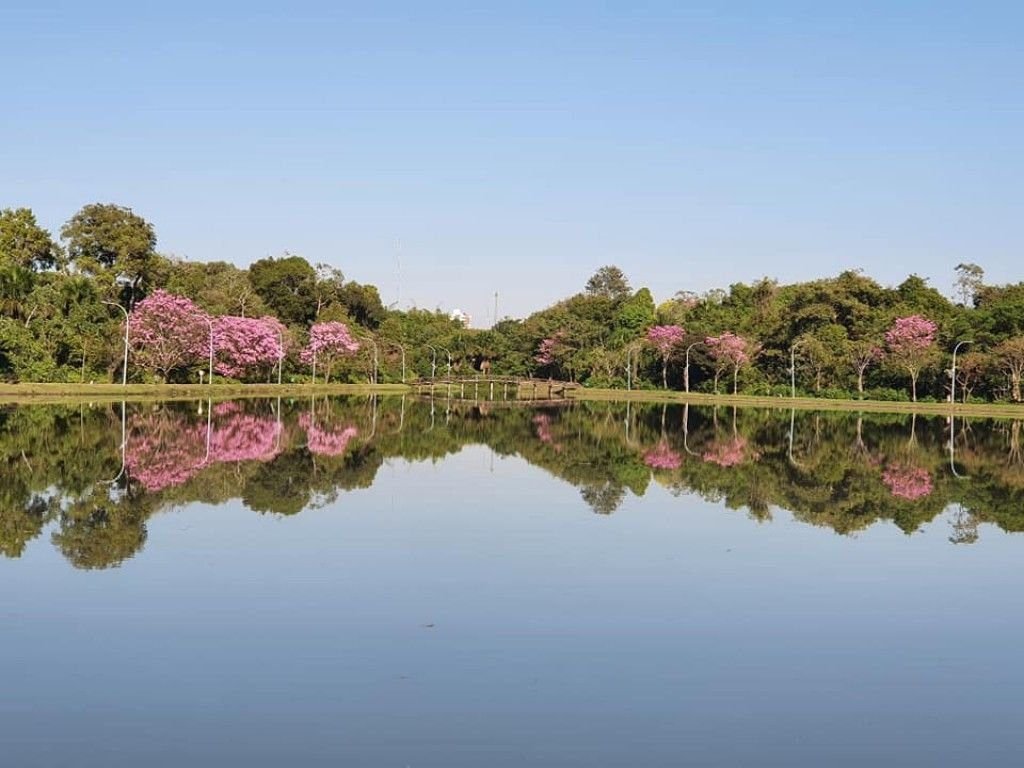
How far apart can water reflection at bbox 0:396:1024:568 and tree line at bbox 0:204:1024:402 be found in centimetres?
1588

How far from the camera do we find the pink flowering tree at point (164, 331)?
222 ft

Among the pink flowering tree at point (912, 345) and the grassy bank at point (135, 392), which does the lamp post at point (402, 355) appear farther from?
the pink flowering tree at point (912, 345)

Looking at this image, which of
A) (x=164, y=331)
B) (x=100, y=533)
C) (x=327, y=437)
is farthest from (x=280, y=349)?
(x=100, y=533)

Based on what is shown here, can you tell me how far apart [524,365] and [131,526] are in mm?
99443

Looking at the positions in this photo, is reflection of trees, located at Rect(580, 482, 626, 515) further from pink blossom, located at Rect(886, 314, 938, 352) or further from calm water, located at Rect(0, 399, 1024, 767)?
pink blossom, located at Rect(886, 314, 938, 352)

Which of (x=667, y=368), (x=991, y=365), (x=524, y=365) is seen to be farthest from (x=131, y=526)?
(x=524, y=365)

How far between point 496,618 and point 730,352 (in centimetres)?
7822

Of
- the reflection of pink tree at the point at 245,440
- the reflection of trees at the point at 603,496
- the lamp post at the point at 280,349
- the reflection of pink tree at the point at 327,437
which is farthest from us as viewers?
the lamp post at the point at 280,349

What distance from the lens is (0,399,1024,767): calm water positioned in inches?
322

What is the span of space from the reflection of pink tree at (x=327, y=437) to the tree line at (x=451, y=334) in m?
25.6

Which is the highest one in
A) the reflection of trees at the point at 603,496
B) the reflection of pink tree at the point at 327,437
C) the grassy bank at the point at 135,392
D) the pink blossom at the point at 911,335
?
the pink blossom at the point at 911,335

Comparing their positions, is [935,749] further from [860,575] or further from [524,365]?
[524,365]

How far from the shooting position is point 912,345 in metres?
76.1

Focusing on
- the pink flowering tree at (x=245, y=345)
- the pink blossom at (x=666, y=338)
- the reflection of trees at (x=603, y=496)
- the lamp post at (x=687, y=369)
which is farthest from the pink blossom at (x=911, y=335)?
the reflection of trees at (x=603, y=496)
